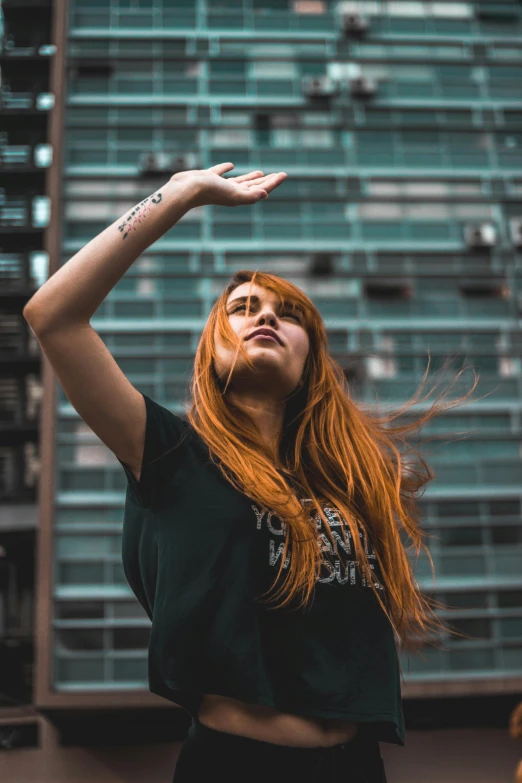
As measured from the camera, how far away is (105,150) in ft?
82.2

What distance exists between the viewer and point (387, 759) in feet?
73.7

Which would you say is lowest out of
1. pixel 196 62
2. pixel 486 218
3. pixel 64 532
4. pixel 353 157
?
pixel 64 532

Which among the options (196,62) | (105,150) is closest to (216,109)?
(196,62)

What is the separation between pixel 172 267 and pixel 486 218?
9343 mm

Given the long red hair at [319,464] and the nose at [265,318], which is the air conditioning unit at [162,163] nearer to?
the long red hair at [319,464]

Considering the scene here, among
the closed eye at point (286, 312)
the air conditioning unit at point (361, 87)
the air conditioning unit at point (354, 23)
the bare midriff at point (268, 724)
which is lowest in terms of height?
the bare midriff at point (268, 724)

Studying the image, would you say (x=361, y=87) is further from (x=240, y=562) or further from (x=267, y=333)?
(x=240, y=562)

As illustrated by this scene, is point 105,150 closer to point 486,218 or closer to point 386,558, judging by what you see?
point 486,218

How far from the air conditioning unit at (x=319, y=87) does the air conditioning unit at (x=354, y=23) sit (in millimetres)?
1839

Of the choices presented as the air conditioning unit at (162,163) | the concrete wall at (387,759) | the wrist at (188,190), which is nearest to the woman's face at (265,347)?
the wrist at (188,190)

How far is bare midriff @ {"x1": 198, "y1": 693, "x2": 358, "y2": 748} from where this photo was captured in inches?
64.1

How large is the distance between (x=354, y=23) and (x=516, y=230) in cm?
814

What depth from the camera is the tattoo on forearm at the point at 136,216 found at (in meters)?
1.61

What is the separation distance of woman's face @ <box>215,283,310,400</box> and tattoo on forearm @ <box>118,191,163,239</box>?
1.29ft
